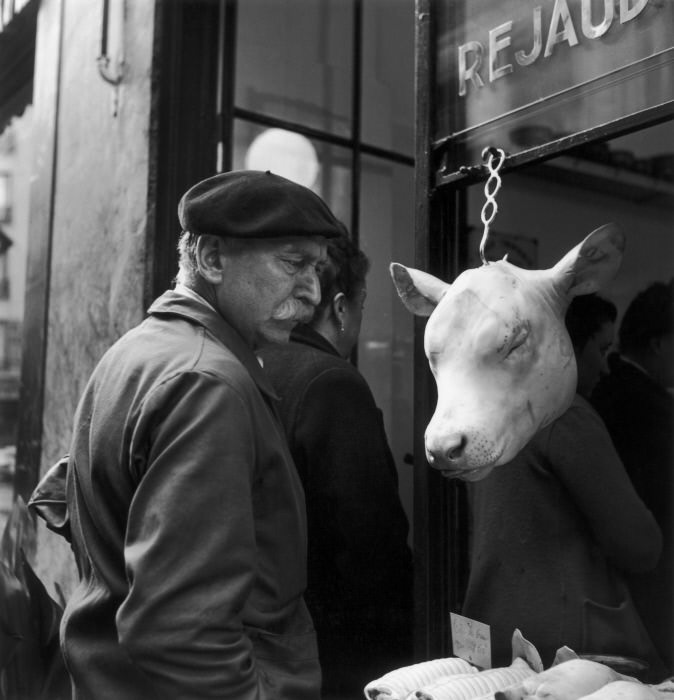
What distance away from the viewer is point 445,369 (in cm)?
164

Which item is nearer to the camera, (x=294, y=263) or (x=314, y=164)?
(x=294, y=263)

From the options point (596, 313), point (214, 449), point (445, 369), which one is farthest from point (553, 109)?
point (214, 449)

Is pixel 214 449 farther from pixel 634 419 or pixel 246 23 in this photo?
pixel 246 23

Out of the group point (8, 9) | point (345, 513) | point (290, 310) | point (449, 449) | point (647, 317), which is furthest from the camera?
point (8, 9)

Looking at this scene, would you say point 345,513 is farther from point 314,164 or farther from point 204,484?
point 314,164

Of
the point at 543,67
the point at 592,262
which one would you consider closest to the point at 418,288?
the point at 592,262

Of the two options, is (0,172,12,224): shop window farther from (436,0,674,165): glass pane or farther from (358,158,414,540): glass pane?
(436,0,674,165): glass pane

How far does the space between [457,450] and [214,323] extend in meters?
0.55

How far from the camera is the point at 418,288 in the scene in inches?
73.8

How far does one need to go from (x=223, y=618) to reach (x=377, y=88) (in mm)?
2958

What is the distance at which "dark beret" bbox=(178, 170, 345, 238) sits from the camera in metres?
1.76

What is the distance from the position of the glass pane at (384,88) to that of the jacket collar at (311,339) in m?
1.50

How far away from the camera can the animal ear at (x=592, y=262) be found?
1.63m

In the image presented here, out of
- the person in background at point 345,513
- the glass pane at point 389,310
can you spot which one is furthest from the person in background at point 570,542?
the glass pane at point 389,310
